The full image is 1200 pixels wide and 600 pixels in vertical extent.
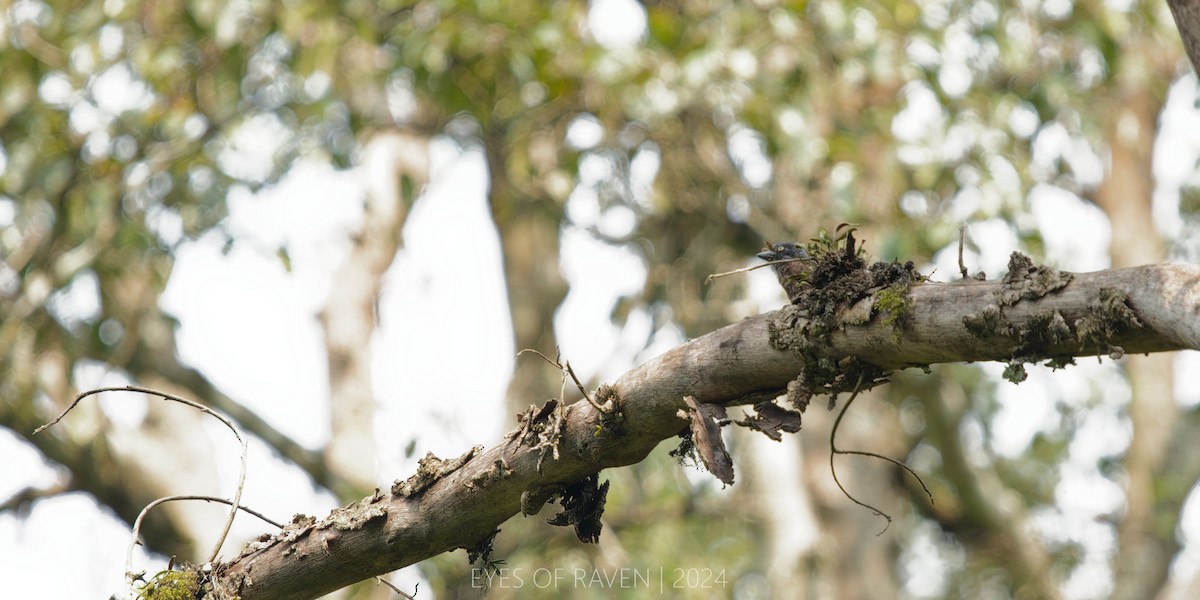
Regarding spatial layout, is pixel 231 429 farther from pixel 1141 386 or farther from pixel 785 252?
pixel 1141 386

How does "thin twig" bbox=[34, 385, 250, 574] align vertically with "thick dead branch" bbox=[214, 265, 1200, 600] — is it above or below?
above

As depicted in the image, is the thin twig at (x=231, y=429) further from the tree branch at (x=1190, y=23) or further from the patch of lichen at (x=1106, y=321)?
A: the tree branch at (x=1190, y=23)

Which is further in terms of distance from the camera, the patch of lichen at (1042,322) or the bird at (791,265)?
the bird at (791,265)

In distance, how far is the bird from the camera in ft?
6.50

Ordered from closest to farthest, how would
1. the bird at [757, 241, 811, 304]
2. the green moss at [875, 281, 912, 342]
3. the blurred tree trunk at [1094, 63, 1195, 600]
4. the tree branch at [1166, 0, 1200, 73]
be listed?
1. the green moss at [875, 281, 912, 342]
2. the tree branch at [1166, 0, 1200, 73]
3. the bird at [757, 241, 811, 304]
4. the blurred tree trunk at [1094, 63, 1195, 600]

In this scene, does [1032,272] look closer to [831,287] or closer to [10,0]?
[831,287]

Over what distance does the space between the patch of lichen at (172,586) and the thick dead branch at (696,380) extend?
4cm

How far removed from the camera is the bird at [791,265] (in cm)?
198

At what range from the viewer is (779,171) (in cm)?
629

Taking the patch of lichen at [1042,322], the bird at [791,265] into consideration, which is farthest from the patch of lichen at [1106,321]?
the bird at [791,265]

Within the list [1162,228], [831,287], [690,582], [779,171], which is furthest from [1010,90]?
[831,287]

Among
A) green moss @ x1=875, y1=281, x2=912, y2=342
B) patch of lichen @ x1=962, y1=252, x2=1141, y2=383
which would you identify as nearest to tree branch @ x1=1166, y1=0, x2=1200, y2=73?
patch of lichen @ x1=962, y1=252, x2=1141, y2=383

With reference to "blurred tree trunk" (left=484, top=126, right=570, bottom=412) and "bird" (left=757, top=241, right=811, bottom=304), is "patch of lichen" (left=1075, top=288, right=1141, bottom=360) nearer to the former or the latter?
"bird" (left=757, top=241, right=811, bottom=304)

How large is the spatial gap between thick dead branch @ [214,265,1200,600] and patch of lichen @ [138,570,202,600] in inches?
1.7
